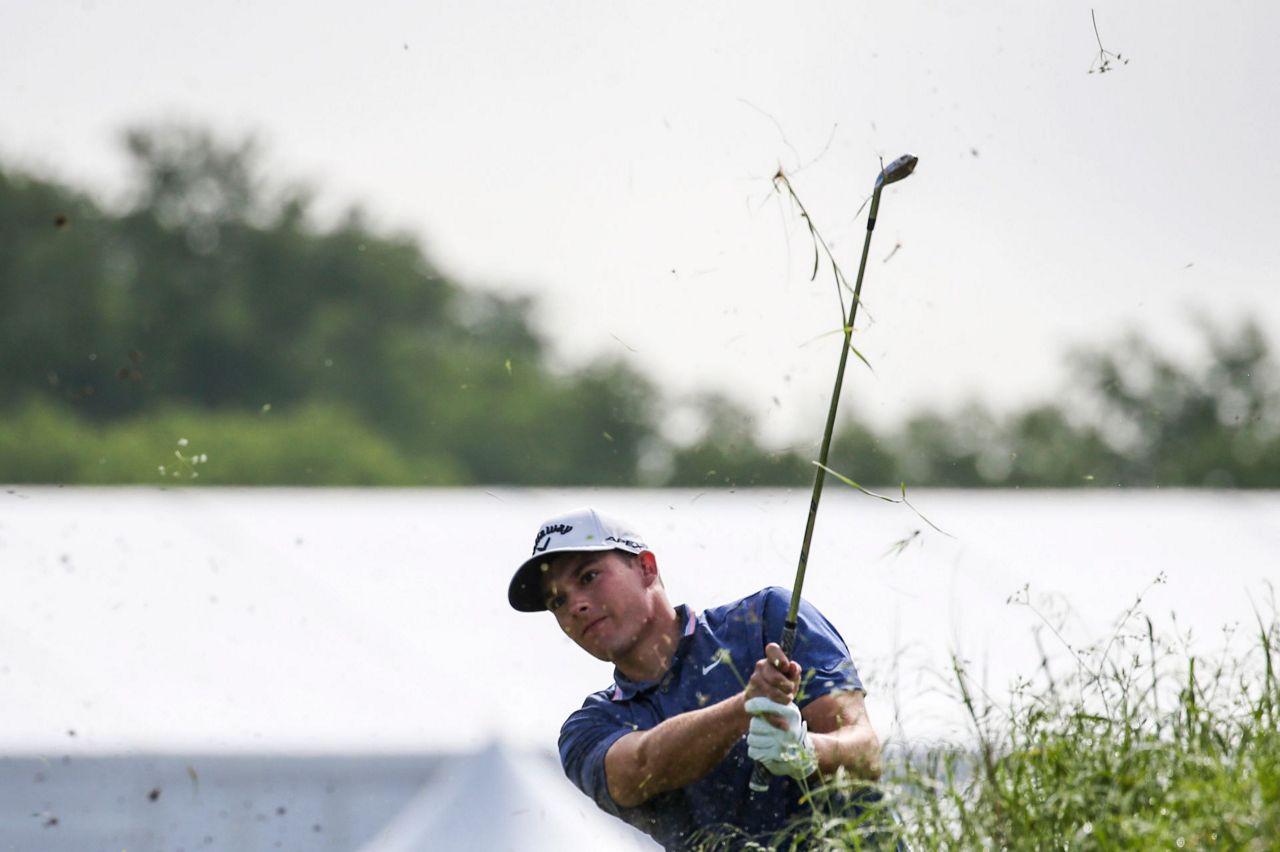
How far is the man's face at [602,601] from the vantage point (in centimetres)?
396

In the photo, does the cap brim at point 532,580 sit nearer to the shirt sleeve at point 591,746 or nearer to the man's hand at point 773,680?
the shirt sleeve at point 591,746

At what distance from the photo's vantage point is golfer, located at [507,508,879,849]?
348cm

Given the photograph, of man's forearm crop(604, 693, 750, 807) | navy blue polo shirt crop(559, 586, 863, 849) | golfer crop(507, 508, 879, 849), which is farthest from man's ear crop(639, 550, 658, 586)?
man's forearm crop(604, 693, 750, 807)

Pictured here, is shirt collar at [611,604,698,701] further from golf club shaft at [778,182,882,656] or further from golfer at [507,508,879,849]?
golf club shaft at [778,182,882,656]

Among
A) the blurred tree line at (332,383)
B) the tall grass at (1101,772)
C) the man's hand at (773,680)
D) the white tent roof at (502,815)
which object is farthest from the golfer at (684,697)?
the blurred tree line at (332,383)

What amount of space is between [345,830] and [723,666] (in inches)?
93.1

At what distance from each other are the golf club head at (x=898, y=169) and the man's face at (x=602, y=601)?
1133 mm

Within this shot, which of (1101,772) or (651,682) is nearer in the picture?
(1101,772)

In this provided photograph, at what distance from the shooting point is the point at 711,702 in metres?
3.92

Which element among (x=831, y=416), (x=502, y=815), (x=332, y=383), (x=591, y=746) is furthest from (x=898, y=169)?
(x=332, y=383)

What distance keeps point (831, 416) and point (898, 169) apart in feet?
1.83

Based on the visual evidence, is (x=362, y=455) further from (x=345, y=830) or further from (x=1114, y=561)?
(x=345, y=830)

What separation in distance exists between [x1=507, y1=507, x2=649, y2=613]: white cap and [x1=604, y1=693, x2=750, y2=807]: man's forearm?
0.49 meters

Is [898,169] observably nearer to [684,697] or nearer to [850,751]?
[850,751]
